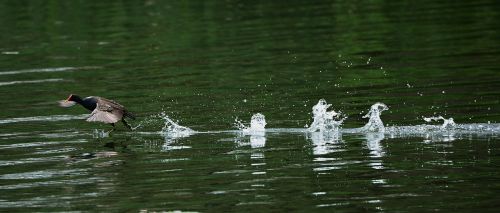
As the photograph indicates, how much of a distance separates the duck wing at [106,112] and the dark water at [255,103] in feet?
1.39

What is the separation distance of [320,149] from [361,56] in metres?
11.5

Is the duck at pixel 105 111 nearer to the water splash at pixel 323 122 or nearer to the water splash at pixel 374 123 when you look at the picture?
the water splash at pixel 323 122

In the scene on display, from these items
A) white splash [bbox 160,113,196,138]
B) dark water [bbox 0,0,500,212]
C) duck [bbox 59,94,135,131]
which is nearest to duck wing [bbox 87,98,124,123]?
duck [bbox 59,94,135,131]

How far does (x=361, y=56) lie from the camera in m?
27.7

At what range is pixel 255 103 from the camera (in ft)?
69.3

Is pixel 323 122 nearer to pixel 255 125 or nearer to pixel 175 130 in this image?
pixel 255 125

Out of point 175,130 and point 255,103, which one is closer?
point 175,130

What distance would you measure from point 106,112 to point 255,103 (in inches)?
143

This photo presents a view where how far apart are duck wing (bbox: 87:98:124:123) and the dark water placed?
0.43 m

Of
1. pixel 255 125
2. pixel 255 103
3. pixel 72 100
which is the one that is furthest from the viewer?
pixel 255 103

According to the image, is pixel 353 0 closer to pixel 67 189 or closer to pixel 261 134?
pixel 261 134

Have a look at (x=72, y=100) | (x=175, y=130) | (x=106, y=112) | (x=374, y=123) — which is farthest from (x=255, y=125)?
(x=72, y=100)

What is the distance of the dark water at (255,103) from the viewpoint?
1373 cm

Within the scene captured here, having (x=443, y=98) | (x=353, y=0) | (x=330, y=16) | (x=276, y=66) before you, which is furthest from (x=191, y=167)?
(x=353, y=0)
